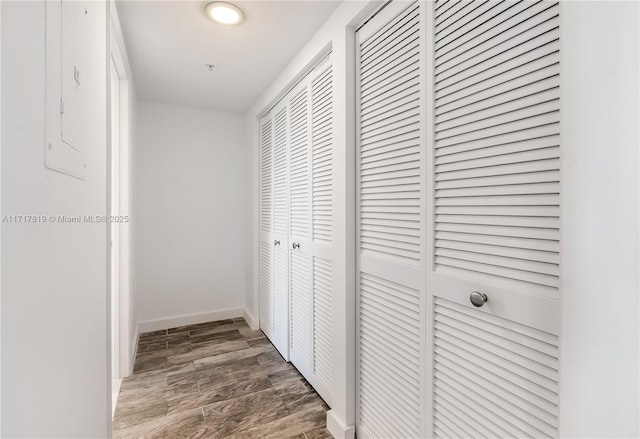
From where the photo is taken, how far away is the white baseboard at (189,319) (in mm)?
2932

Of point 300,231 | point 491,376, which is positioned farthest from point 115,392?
point 491,376

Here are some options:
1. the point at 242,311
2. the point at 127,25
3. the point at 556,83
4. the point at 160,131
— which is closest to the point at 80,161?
the point at 127,25

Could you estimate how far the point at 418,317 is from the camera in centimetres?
116

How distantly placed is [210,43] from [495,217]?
1.84 meters

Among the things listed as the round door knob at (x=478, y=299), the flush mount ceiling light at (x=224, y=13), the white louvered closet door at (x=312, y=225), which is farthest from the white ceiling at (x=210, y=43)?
the round door knob at (x=478, y=299)

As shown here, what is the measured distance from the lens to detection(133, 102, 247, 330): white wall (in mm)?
2938

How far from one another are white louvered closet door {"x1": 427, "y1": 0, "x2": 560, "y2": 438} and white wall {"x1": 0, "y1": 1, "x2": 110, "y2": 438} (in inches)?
42.7

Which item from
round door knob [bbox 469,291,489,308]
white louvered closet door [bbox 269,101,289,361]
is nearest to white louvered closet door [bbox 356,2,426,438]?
round door knob [bbox 469,291,489,308]

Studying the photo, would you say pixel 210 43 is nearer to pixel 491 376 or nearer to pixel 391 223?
pixel 391 223

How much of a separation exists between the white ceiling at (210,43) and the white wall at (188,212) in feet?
1.51

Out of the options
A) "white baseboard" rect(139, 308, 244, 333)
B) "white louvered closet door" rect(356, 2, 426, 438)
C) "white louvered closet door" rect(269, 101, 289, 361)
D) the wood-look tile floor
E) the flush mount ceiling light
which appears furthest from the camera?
"white baseboard" rect(139, 308, 244, 333)

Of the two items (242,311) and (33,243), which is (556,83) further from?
(242,311)

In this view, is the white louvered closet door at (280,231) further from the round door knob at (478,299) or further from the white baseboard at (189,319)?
the round door knob at (478,299)

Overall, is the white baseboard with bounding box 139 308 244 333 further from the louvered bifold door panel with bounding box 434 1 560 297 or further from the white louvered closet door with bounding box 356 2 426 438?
the louvered bifold door panel with bounding box 434 1 560 297
